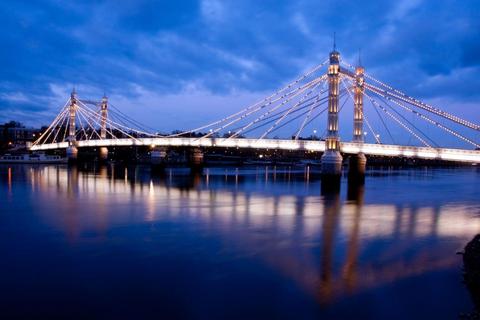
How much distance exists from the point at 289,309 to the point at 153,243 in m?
7.18

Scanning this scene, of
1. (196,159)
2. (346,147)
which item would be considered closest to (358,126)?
(346,147)

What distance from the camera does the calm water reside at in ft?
30.5

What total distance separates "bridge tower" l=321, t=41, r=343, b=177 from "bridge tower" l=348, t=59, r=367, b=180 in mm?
5004

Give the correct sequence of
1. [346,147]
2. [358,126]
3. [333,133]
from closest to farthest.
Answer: [333,133] → [346,147] → [358,126]

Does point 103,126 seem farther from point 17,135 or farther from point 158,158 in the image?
point 17,135

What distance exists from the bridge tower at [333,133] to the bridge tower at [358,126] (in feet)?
16.4

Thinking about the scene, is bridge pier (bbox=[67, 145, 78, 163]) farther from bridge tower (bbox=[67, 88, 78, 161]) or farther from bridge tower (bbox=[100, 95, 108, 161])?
bridge tower (bbox=[100, 95, 108, 161])

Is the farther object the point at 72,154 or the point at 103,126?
the point at 103,126

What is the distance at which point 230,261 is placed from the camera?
1300 centimetres

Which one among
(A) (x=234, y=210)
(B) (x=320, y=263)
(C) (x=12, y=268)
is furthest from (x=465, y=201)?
(C) (x=12, y=268)

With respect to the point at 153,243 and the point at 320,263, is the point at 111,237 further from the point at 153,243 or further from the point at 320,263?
the point at 320,263

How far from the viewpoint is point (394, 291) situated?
10.4m

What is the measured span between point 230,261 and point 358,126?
133ft

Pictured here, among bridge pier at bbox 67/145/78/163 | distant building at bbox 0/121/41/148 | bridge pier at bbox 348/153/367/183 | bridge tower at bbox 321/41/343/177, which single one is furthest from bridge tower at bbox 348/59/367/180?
distant building at bbox 0/121/41/148
